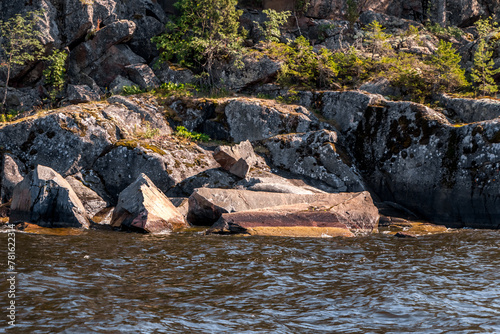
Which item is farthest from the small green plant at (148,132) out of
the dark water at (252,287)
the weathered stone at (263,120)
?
the dark water at (252,287)

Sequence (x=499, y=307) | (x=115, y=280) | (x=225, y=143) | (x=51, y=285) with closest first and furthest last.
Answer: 1. (x=499, y=307)
2. (x=51, y=285)
3. (x=115, y=280)
4. (x=225, y=143)

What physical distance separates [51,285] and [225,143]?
47.0ft

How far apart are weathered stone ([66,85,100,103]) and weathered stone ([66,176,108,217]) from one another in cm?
830

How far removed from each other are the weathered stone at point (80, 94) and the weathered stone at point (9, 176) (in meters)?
6.79

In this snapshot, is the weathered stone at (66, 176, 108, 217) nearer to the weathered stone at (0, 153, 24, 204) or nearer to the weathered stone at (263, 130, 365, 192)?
the weathered stone at (0, 153, 24, 204)

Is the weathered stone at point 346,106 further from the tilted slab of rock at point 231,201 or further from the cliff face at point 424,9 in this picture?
the cliff face at point 424,9

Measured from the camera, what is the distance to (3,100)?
23062mm

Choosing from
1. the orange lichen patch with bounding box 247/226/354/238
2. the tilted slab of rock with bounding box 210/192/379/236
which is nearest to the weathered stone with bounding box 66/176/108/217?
the tilted slab of rock with bounding box 210/192/379/236

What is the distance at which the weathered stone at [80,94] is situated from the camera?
23.1 meters

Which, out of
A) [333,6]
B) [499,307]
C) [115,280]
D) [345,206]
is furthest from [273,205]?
[333,6]

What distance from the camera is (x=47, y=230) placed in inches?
489

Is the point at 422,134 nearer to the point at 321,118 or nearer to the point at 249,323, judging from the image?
the point at 321,118

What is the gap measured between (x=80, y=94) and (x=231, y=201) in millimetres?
13736

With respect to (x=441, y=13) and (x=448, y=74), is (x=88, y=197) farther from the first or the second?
(x=441, y=13)
